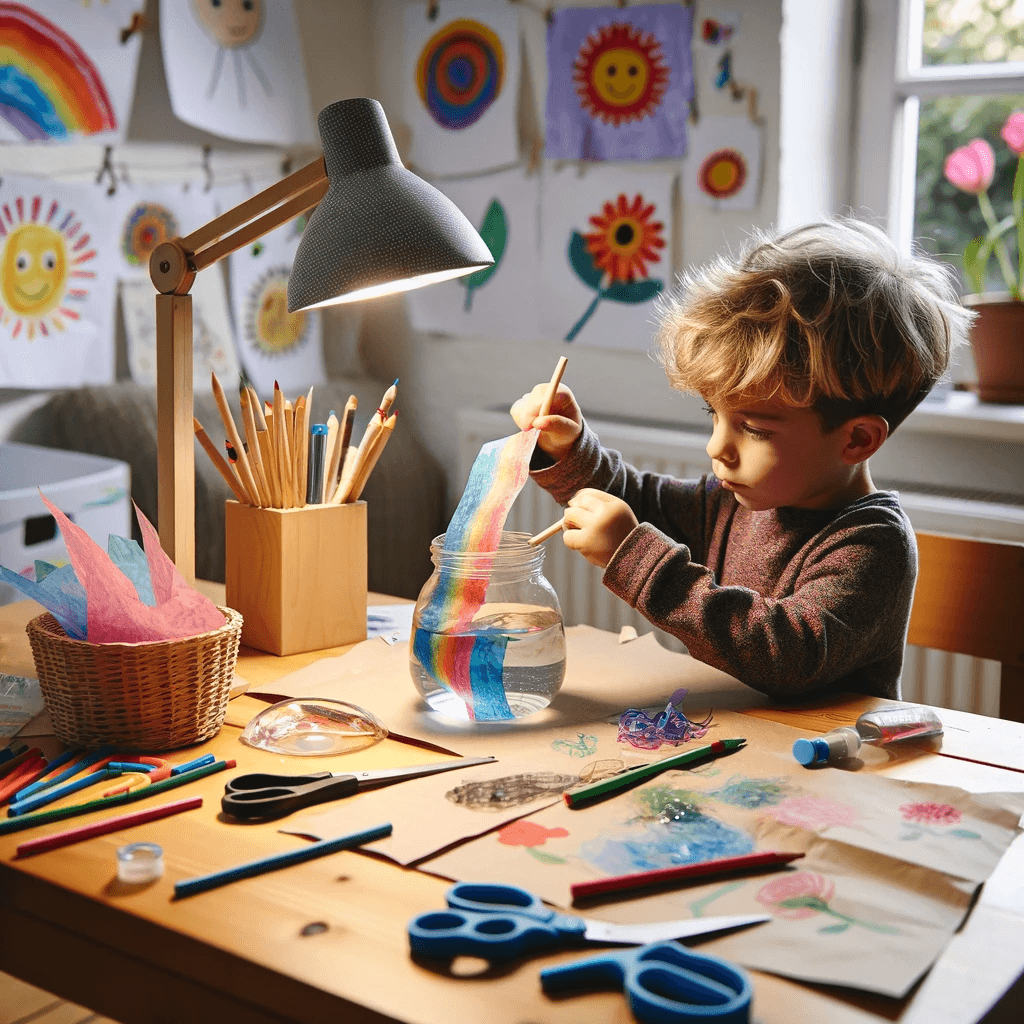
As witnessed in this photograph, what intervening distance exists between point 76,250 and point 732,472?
1.35 metres

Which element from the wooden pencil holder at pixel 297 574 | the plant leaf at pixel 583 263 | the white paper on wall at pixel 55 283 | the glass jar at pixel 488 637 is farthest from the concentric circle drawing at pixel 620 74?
the glass jar at pixel 488 637

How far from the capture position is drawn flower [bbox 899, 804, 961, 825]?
69 centimetres

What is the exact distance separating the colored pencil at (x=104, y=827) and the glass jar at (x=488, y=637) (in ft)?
0.69

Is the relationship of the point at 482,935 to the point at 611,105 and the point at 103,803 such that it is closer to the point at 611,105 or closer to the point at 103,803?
the point at 103,803

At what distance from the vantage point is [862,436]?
1.03 metres

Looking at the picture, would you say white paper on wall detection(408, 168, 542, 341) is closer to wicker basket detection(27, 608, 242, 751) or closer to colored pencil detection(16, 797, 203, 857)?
wicker basket detection(27, 608, 242, 751)

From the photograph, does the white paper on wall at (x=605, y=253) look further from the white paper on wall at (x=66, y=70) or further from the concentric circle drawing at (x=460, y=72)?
the white paper on wall at (x=66, y=70)

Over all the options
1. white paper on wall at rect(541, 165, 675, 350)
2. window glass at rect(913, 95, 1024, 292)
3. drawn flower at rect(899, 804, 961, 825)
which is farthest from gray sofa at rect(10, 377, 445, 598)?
drawn flower at rect(899, 804, 961, 825)

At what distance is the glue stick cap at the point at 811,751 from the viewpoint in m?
0.77

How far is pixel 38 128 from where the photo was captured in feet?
6.06

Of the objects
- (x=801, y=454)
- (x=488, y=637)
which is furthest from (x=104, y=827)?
(x=801, y=454)

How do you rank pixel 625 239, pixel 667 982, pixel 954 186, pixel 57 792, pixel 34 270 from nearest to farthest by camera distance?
pixel 667 982 → pixel 57 792 → pixel 34 270 → pixel 954 186 → pixel 625 239

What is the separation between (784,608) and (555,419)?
323 millimetres

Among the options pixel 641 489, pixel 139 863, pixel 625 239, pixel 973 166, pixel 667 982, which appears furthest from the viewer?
pixel 625 239
